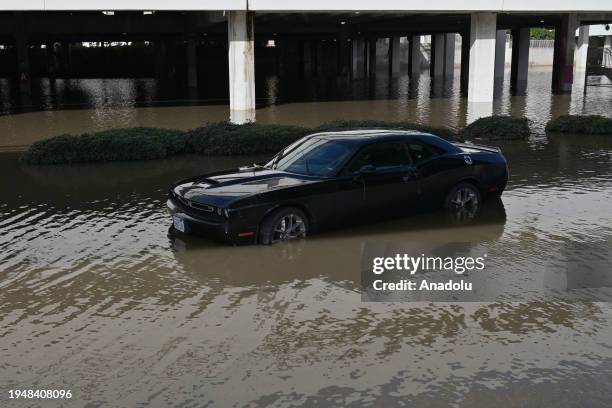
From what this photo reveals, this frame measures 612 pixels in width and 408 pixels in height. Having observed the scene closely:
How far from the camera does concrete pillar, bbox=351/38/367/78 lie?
65.8 meters

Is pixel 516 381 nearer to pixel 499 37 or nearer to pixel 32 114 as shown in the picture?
pixel 32 114

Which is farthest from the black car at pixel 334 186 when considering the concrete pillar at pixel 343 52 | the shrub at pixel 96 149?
the concrete pillar at pixel 343 52

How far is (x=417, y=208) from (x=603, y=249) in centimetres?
254

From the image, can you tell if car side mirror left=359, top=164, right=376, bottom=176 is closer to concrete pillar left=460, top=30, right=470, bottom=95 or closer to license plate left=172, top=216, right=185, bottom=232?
license plate left=172, top=216, right=185, bottom=232

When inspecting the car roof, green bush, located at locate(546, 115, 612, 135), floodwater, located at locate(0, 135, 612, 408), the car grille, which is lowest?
floodwater, located at locate(0, 135, 612, 408)

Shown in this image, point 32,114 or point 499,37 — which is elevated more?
point 499,37

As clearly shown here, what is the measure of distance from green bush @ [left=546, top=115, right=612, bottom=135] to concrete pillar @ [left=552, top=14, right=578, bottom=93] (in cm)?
1957

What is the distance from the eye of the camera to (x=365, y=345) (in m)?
6.05

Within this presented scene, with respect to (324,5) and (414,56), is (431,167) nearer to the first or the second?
(324,5)

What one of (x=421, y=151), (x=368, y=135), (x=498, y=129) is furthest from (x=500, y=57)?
(x=368, y=135)

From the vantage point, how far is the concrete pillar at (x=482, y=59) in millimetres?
28594

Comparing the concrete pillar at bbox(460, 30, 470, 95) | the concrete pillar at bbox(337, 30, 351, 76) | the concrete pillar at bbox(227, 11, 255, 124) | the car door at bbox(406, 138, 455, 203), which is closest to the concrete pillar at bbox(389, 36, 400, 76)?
the concrete pillar at bbox(460, 30, 470, 95)

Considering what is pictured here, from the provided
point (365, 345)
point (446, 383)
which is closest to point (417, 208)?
point (365, 345)

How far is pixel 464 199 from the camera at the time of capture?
10.5 m
